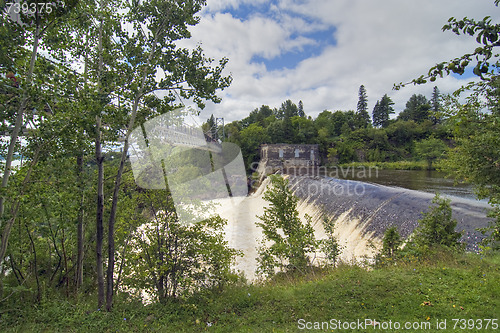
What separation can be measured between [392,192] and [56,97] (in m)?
18.8

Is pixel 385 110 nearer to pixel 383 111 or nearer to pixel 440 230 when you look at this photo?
pixel 383 111

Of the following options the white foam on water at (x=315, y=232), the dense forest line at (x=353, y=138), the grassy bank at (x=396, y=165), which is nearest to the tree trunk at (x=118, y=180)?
the white foam on water at (x=315, y=232)

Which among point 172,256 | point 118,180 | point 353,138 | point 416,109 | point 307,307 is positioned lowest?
point 307,307

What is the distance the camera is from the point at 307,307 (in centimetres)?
593

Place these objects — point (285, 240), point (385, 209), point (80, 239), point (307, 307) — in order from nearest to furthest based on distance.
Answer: point (307, 307), point (80, 239), point (285, 240), point (385, 209)

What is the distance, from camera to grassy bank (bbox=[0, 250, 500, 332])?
518cm

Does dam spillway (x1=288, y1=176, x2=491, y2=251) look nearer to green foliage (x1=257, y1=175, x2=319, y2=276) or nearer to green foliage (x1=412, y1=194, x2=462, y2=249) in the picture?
green foliage (x1=412, y1=194, x2=462, y2=249)

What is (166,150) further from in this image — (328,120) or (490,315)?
(328,120)

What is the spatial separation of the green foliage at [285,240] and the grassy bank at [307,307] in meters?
2.33

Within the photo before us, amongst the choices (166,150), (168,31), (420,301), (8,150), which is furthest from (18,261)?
(420,301)

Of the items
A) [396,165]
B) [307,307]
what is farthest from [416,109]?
[307,307]

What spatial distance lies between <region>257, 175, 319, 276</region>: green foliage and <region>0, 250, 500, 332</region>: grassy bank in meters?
2.33

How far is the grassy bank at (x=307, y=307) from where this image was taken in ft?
17.0

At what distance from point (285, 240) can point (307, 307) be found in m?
4.49
